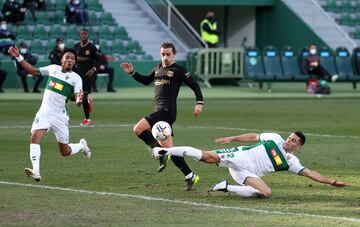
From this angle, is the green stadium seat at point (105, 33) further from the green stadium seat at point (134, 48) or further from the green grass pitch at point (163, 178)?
the green grass pitch at point (163, 178)

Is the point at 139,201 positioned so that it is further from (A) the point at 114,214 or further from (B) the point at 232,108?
(B) the point at 232,108

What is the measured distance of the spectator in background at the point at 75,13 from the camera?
1697 inches

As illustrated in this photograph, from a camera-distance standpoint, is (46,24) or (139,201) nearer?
(139,201)

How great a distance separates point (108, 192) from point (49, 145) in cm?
696

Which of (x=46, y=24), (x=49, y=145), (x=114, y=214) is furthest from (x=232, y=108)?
(x=114, y=214)

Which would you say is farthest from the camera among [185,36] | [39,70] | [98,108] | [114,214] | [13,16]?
[185,36]

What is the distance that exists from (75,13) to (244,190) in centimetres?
3020

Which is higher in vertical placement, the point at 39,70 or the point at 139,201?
the point at 39,70

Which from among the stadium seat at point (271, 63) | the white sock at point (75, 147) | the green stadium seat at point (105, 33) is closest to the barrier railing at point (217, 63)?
the stadium seat at point (271, 63)

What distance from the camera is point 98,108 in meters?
→ 31.3

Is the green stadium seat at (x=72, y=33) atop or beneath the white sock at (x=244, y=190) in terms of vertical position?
atop

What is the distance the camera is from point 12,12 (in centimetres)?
4156

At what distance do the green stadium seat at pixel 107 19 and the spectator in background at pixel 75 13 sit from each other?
3.10 feet

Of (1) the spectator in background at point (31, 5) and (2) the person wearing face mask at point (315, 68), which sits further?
(1) the spectator in background at point (31, 5)
